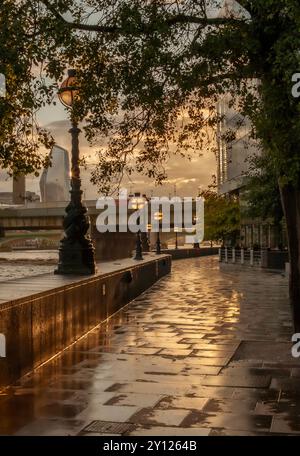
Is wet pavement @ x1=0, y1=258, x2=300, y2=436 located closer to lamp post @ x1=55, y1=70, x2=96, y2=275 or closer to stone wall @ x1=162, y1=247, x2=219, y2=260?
lamp post @ x1=55, y1=70, x2=96, y2=275

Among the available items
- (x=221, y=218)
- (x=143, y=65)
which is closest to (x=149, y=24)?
(x=143, y=65)

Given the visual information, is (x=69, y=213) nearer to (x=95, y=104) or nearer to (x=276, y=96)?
(x=95, y=104)

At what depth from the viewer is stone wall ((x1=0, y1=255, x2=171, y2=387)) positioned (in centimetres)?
788

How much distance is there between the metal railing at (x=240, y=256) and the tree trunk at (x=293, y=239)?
28.9m

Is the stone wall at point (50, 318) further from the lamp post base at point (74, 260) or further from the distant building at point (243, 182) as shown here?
Answer: the distant building at point (243, 182)

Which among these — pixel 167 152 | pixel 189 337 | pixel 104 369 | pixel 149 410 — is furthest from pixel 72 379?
pixel 167 152

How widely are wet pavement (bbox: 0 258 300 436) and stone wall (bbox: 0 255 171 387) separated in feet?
0.63

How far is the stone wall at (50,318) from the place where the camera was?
25.8 ft

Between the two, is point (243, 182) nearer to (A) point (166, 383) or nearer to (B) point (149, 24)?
(B) point (149, 24)

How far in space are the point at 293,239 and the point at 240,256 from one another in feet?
112

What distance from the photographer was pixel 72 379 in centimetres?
811

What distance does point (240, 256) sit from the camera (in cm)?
4506

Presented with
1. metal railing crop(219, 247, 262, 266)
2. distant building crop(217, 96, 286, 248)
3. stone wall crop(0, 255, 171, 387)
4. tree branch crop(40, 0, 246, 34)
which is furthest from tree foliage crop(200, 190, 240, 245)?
tree branch crop(40, 0, 246, 34)

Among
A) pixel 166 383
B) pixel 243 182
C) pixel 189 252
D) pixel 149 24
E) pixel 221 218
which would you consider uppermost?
pixel 243 182
